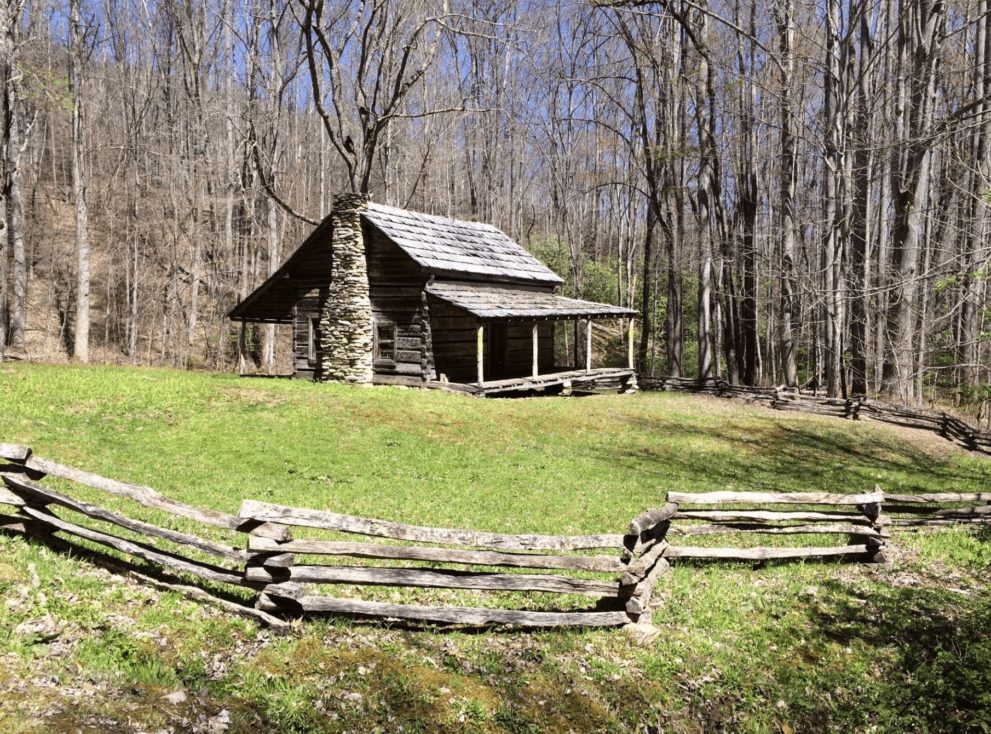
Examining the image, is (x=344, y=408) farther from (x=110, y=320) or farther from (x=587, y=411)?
(x=110, y=320)

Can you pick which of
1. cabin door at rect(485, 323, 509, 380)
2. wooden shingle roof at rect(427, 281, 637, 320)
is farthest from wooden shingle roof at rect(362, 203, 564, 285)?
cabin door at rect(485, 323, 509, 380)

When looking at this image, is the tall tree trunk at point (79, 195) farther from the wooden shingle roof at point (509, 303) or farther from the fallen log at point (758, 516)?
the fallen log at point (758, 516)

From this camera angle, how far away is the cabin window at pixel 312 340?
25.9 meters

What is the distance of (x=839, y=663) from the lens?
672cm

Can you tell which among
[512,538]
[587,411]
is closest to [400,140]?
[587,411]

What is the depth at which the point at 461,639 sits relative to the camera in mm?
6625

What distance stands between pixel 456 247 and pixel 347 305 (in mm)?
5739

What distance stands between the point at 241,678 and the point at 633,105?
36.8 m

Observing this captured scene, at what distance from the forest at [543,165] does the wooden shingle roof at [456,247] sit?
2745 mm

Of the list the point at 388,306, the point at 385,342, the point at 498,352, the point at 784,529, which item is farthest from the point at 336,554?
the point at 498,352

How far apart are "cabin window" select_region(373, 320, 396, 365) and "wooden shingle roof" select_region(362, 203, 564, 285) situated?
267cm

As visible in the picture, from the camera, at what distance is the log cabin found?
24312mm

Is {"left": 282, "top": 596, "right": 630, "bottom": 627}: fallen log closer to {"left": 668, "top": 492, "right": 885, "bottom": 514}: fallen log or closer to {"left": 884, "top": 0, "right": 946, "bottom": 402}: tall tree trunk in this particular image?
{"left": 668, "top": 492, "right": 885, "bottom": 514}: fallen log

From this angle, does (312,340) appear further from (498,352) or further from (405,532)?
(405,532)
